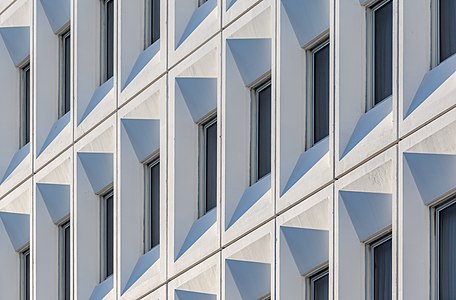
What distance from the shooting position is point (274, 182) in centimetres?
3188

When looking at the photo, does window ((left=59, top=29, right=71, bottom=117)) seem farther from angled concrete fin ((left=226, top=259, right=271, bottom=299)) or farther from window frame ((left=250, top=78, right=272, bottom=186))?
angled concrete fin ((left=226, top=259, right=271, bottom=299))

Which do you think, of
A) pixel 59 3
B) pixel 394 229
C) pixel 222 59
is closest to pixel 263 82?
pixel 222 59

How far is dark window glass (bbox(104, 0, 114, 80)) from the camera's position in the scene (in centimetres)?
3869

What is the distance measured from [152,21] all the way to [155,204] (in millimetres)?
3512

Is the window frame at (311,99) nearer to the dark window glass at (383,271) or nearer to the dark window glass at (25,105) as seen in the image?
the dark window glass at (383,271)

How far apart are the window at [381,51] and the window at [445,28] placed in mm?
1111

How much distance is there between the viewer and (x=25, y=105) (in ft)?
139

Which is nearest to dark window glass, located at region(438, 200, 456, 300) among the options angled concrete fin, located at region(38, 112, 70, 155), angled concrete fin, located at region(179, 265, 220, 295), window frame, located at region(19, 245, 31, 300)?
angled concrete fin, located at region(179, 265, 220, 295)

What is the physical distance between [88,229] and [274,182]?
723 centimetres

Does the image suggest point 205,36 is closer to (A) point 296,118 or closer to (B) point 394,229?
(A) point 296,118

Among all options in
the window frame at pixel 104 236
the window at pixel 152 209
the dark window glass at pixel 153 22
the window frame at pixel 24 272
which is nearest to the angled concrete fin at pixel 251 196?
the window at pixel 152 209

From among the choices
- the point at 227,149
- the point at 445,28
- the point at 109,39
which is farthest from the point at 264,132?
the point at 109,39

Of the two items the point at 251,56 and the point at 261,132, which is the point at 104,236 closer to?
the point at 261,132

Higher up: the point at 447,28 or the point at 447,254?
the point at 447,28
